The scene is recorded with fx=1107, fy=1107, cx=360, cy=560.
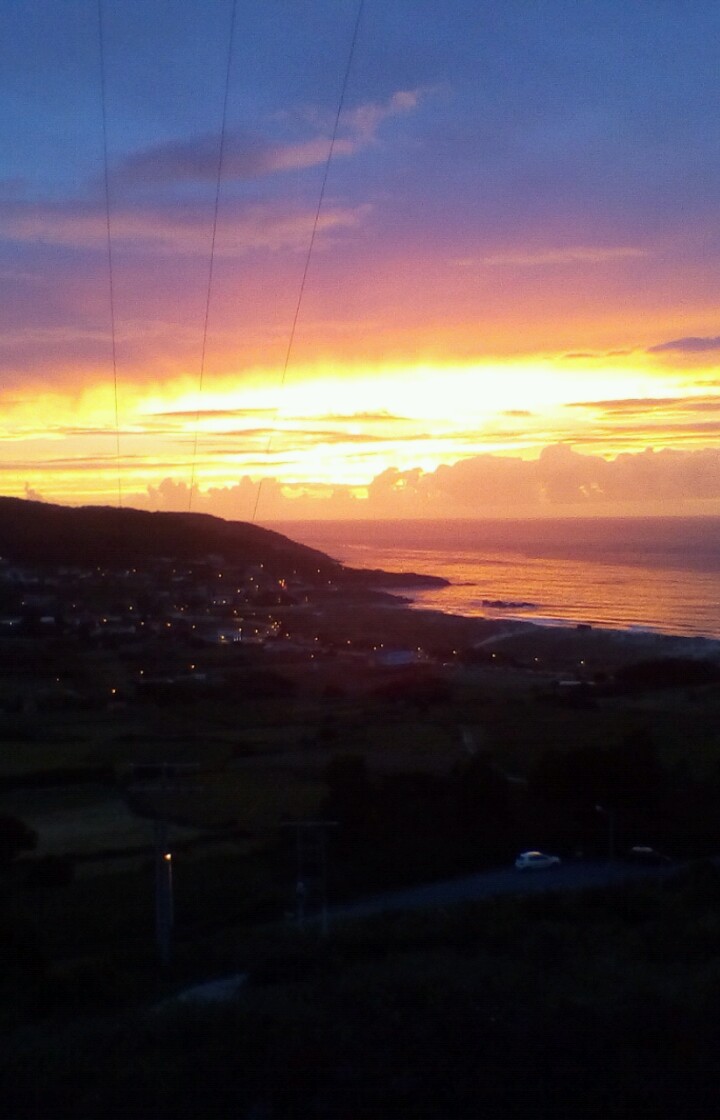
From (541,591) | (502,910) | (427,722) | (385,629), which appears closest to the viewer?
(502,910)

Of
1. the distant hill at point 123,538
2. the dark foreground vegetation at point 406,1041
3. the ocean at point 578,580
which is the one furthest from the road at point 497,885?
the ocean at point 578,580

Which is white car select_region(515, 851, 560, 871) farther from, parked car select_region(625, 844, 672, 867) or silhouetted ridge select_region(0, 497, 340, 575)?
silhouetted ridge select_region(0, 497, 340, 575)

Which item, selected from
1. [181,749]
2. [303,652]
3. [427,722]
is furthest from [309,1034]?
[303,652]

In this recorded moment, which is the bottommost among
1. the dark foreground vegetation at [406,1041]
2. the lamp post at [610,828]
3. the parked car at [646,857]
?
the parked car at [646,857]

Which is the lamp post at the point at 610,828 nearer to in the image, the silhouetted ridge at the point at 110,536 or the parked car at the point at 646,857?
the parked car at the point at 646,857

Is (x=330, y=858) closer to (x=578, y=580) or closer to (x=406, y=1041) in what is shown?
(x=406, y=1041)

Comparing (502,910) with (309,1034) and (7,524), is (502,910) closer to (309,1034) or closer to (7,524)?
(309,1034)
